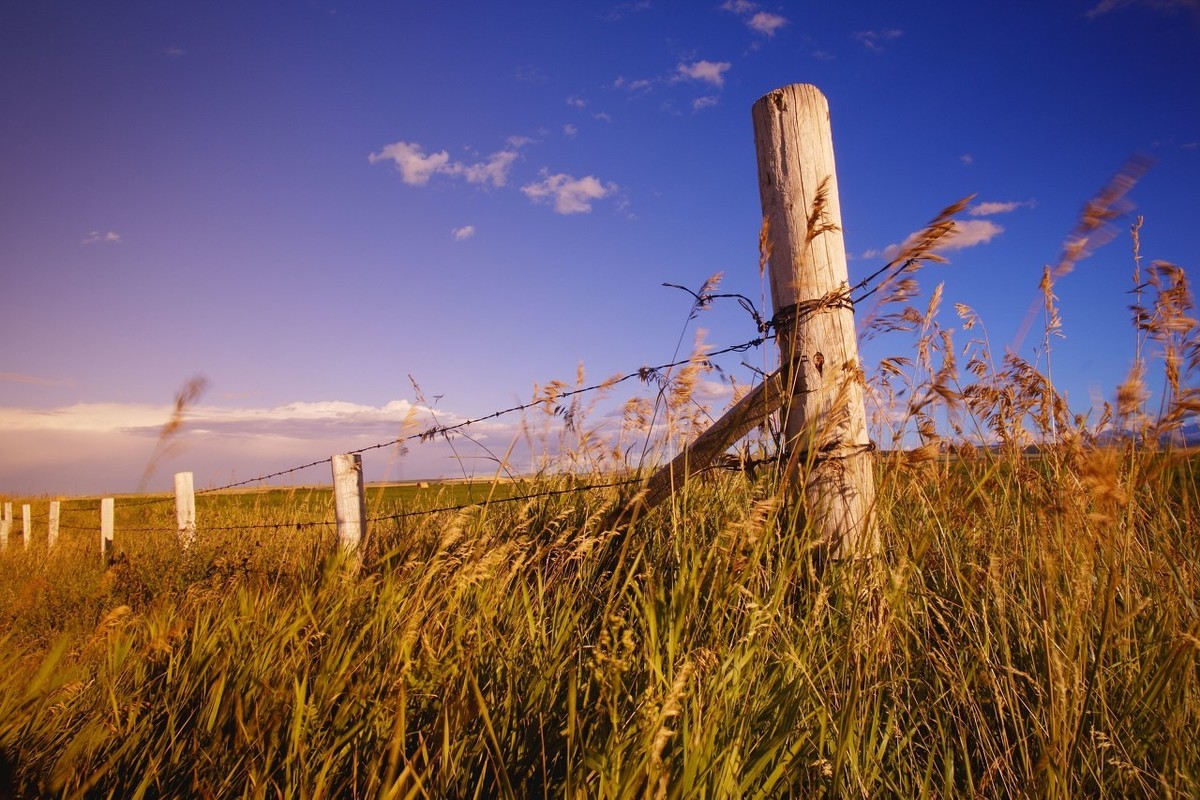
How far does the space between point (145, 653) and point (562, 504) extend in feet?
7.78

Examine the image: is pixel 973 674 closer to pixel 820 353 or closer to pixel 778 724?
pixel 778 724

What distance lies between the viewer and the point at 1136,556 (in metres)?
2.59

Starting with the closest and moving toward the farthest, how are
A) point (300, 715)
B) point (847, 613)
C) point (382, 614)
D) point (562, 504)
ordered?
point (300, 715) < point (847, 613) < point (382, 614) < point (562, 504)

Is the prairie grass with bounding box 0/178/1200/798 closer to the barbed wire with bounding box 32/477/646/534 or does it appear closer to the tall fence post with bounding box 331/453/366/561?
the barbed wire with bounding box 32/477/646/534

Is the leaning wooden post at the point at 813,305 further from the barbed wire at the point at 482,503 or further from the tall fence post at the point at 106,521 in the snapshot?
the tall fence post at the point at 106,521

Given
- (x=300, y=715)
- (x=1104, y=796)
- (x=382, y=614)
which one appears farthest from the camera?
(x=382, y=614)

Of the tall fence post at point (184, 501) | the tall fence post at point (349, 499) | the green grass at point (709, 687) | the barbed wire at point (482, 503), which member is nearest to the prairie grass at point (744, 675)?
the green grass at point (709, 687)

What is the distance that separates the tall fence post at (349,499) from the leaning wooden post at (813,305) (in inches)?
116

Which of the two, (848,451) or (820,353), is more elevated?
(820,353)

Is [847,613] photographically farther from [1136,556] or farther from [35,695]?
[35,695]

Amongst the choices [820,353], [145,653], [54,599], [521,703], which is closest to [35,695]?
[145,653]

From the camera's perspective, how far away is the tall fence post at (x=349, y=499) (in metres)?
4.17

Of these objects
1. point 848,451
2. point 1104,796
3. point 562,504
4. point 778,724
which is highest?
point 848,451

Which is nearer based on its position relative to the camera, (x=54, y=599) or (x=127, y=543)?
(x=54, y=599)
